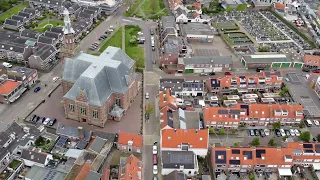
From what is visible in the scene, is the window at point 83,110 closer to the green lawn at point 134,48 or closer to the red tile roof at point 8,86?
the red tile roof at point 8,86

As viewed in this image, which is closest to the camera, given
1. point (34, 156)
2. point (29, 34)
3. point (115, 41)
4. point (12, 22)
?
point (34, 156)

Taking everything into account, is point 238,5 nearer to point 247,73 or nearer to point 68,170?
point 247,73

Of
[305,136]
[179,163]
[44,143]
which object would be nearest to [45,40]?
[44,143]

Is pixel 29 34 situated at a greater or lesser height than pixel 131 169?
greater

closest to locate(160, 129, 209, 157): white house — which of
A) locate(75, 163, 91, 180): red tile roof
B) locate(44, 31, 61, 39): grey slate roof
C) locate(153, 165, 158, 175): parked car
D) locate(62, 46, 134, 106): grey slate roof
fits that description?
locate(153, 165, 158, 175): parked car

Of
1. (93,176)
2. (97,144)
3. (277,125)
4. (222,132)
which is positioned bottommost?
(222,132)

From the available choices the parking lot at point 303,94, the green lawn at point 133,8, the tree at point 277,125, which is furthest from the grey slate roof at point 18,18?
the tree at point 277,125

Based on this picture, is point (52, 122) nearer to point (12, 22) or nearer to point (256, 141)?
point (256, 141)

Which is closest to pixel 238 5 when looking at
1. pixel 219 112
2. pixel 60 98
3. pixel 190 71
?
pixel 190 71
